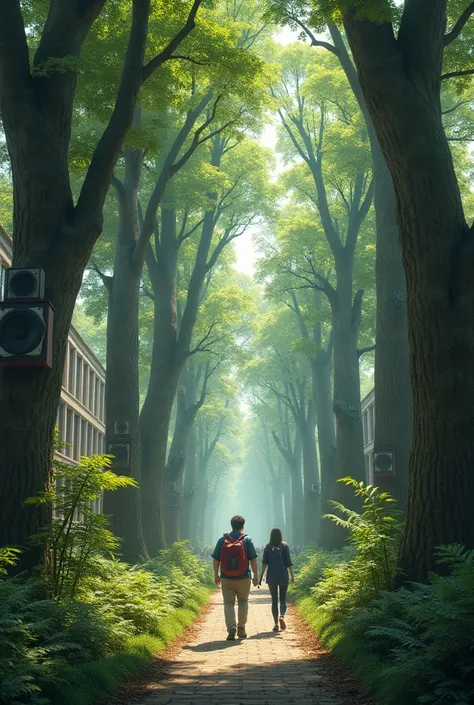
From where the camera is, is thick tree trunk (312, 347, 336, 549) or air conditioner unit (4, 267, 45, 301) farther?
thick tree trunk (312, 347, 336, 549)

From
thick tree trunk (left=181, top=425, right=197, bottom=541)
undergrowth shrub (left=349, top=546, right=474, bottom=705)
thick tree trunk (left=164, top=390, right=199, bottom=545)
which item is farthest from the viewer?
thick tree trunk (left=181, top=425, right=197, bottom=541)

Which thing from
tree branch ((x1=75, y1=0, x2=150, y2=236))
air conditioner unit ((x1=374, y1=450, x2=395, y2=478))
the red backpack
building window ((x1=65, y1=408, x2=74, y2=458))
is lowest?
the red backpack

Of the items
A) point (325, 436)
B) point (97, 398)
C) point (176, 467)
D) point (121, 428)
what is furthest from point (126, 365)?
point (97, 398)

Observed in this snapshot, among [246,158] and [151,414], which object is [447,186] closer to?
[151,414]

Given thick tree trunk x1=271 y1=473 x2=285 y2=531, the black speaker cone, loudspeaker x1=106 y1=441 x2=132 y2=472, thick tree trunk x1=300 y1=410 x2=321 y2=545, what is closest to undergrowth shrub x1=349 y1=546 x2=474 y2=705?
the black speaker cone

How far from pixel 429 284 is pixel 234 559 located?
5771 millimetres

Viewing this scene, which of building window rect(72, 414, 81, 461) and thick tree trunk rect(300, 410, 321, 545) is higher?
building window rect(72, 414, 81, 461)

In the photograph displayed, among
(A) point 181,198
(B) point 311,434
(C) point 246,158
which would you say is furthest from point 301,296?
(A) point 181,198

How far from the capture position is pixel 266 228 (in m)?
35.6

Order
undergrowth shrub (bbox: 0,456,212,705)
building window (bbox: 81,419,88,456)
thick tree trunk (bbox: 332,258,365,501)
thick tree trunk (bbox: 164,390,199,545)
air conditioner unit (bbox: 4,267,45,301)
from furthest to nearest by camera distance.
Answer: building window (bbox: 81,419,88,456)
thick tree trunk (bbox: 164,390,199,545)
thick tree trunk (bbox: 332,258,365,501)
air conditioner unit (bbox: 4,267,45,301)
undergrowth shrub (bbox: 0,456,212,705)

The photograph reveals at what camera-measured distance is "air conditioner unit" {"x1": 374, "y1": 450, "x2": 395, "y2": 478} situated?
1788 centimetres

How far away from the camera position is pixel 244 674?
388 inches

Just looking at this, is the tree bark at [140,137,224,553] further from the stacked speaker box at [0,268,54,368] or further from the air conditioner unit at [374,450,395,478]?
the stacked speaker box at [0,268,54,368]

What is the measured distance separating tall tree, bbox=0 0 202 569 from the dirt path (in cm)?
226
